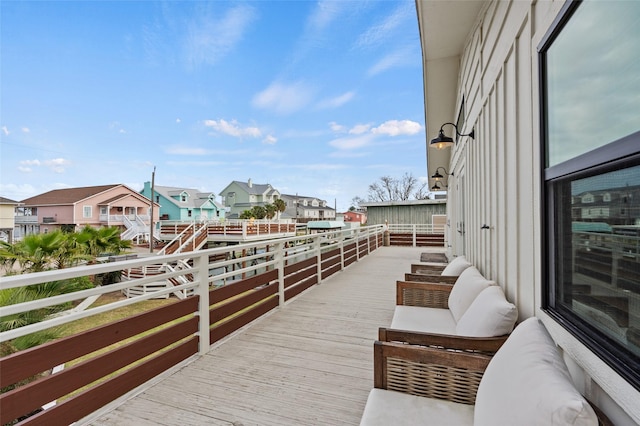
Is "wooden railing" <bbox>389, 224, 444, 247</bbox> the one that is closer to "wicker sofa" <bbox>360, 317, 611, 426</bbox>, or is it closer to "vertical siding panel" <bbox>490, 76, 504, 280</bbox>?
"vertical siding panel" <bbox>490, 76, 504, 280</bbox>

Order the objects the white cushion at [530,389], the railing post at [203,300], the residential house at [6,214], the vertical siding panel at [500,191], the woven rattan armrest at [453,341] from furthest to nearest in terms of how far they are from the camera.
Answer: the residential house at [6,214], the railing post at [203,300], the vertical siding panel at [500,191], the woven rattan armrest at [453,341], the white cushion at [530,389]

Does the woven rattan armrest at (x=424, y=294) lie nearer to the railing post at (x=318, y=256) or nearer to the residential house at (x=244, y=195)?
the railing post at (x=318, y=256)

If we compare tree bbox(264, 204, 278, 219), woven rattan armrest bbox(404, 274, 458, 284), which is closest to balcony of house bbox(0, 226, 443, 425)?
woven rattan armrest bbox(404, 274, 458, 284)

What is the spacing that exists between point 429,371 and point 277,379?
1220 millimetres

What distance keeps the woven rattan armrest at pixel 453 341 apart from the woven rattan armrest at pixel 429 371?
11cm

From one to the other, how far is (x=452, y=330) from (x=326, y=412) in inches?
43.2

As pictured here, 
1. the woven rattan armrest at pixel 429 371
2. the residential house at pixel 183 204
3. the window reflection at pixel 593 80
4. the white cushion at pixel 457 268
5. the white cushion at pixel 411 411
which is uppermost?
the residential house at pixel 183 204

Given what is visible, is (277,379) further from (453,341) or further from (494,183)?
(494,183)

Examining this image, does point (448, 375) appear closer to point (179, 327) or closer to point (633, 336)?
point (633, 336)

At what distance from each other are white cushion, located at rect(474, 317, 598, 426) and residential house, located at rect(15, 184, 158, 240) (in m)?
26.1

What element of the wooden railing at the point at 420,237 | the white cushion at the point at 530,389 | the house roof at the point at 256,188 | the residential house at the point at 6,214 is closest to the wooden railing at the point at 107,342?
the white cushion at the point at 530,389

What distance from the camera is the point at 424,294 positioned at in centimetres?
295

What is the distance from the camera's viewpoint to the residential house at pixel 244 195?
36469 mm

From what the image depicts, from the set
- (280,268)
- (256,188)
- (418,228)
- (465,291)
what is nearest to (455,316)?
(465,291)
